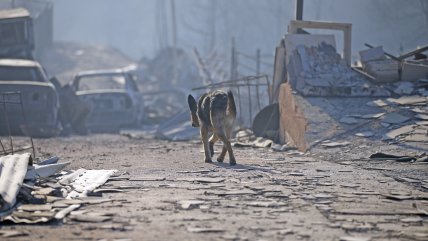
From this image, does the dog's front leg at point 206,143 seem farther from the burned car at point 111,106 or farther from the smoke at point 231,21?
the smoke at point 231,21

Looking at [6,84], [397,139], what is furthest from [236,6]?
[397,139]

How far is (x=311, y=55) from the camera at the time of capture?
52.8ft

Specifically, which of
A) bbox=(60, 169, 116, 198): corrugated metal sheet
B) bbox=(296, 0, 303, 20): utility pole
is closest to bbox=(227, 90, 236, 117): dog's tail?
bbox=(60, 169, 116, 198): corrugated metal sheet

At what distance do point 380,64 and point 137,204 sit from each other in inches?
394

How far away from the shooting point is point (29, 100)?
18188 mm

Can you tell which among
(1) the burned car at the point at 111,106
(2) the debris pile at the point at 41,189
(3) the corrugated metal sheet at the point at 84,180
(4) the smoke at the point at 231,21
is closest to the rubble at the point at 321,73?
(4) the smoke at the point at 231,21

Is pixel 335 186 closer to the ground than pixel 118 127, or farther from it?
farther from it

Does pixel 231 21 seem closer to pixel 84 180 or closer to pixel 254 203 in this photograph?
pixel 84 180

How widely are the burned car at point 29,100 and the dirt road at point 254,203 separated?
719 cm

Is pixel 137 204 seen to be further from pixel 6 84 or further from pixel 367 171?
pixel 6 84

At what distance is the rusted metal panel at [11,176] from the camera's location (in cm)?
657

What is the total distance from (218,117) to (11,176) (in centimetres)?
396

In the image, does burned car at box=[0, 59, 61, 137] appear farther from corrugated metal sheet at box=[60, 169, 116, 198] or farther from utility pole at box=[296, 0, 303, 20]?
corrugated metal sheet at box=[60, 169, 116, 198]

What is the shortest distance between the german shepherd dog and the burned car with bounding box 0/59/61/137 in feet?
24.0
